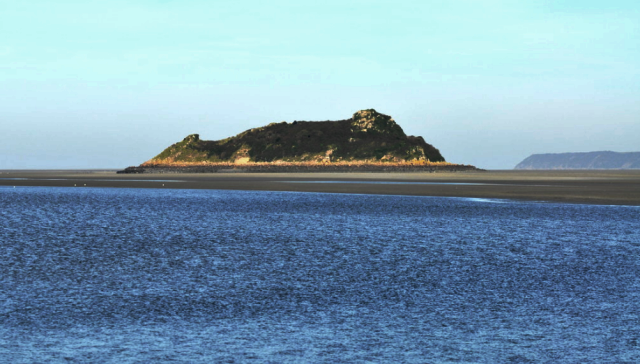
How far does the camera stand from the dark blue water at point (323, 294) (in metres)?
11.0

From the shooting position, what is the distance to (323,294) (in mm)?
15617

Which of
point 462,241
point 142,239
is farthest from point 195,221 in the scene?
point 462,241

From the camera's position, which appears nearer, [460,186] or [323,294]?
[323,294]

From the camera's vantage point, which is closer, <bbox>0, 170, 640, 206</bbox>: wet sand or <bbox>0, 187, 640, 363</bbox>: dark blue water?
<bbox>0, 187, 640, 363</bbox>: dark blue water

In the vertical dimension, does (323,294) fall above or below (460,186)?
below

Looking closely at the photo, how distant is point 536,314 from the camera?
13.4 m

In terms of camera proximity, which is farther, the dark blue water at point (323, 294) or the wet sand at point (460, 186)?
the wet sand at point (460, 186)

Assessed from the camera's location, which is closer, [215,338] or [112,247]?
[215,338]

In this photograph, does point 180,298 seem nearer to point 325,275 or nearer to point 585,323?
point 325,275

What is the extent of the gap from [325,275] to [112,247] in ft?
32.0

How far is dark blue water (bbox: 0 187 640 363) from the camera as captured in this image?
1095cm

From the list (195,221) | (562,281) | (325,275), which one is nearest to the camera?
(562,281)

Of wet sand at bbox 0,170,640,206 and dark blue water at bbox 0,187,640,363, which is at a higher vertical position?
wet sand at bbox 0,170,640,206

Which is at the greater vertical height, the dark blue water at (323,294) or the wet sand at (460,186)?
the wet sand at (460,186)
